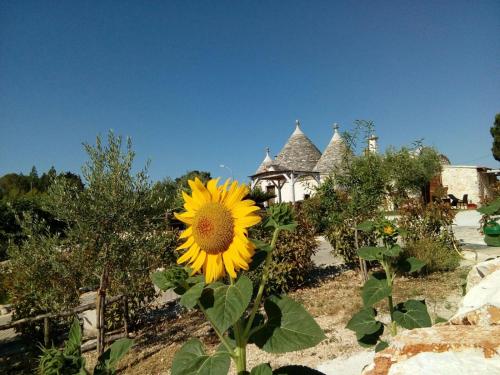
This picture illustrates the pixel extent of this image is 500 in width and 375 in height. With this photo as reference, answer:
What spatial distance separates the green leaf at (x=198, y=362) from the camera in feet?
3.50

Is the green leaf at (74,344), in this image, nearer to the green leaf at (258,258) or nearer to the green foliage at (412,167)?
the green leaf at (258,258)

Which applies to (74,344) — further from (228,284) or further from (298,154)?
(298,154)

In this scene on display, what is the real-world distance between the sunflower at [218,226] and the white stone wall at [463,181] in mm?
34891

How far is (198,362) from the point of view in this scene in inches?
44.6

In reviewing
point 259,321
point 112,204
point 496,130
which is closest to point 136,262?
point 112,204

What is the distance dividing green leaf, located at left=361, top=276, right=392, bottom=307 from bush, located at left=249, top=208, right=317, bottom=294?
195 inches

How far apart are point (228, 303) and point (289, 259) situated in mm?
7246

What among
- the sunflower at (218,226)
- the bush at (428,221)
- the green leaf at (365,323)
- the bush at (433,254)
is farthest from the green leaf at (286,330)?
the bush at (428,221)

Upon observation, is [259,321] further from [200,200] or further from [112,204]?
[112,204]

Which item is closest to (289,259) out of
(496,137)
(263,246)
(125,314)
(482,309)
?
(125,314)

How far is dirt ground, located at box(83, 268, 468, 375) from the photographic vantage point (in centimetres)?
453

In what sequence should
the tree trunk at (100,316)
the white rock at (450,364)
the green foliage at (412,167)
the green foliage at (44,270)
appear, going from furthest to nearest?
the green foliage at (412,167) < the green foliage at (44,270) < the tree trunk at (100,316) < the white rock at (450,364)

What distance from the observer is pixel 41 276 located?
558 centimetres

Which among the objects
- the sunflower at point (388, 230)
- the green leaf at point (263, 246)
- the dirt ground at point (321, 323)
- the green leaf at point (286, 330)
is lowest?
the dirt ground at point (321, 323)
